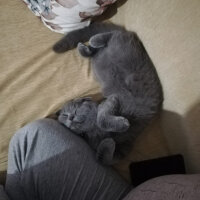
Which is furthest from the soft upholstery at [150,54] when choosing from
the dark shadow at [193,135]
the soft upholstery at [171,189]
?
the soft upholstery at [171,189]

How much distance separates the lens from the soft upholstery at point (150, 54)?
83 centimetres

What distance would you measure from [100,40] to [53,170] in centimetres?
52

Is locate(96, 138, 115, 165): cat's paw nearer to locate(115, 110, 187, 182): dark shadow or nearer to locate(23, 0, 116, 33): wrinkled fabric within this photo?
locate(115, 110, 187, 182): dark shadow

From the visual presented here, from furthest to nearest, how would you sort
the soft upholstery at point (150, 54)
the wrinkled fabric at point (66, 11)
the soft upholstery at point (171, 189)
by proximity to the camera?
A: the wrinkled fabric at point (66, 11), the soft upholstery at point (150, 54), the soft upholstery at point (171, 189)

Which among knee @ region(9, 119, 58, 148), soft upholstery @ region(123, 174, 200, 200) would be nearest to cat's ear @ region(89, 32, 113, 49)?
knee @ region(9, 119, 58, 148)

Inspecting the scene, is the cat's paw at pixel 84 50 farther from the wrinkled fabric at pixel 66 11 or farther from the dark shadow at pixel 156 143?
the dark shadow at pixel 156 143

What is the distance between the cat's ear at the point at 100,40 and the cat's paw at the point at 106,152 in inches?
14.9

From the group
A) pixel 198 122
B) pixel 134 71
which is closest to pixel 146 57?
pixel 134 71

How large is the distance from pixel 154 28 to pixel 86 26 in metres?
0.29

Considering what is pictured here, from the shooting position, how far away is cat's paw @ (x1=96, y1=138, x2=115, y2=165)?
36.0 inches

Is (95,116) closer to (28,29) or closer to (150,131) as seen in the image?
(150,131)

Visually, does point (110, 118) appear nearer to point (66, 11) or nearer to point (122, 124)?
point (122, 124)

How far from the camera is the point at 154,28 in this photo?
2.99ft

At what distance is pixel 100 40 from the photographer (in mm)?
1000
